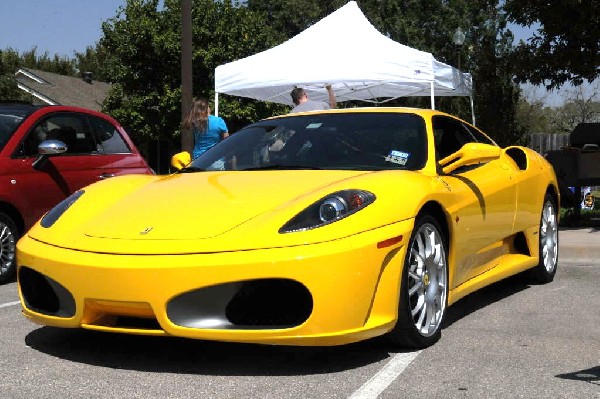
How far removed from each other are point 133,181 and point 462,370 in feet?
7.19

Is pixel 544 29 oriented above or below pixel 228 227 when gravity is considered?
above

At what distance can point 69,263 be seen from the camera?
4.11 metres

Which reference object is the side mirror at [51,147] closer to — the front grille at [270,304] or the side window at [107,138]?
the side window at [107,138]

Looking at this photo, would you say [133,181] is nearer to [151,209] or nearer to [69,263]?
[151,209]

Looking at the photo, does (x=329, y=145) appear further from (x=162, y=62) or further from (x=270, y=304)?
(x=162, y=62)

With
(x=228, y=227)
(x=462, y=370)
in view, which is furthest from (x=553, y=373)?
(x=228, y=227)

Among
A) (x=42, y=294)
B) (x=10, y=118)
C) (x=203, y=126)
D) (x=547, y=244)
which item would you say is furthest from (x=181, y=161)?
(x=203, y=126)

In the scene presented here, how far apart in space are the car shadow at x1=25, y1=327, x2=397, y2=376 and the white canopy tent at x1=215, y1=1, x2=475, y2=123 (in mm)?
8308

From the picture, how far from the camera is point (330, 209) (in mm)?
4137

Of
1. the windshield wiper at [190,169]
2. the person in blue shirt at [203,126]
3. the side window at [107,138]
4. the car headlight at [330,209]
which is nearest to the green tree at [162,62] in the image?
the person in blue shirt at [203,126]

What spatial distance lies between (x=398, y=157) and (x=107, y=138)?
12.4 ft

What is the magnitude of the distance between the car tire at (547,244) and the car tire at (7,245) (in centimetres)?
395

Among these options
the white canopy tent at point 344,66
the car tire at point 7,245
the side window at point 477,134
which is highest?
the white canopy tent at point 344,66

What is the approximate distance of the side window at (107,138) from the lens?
26.1ft
